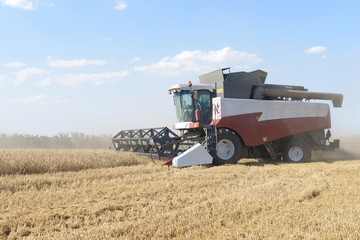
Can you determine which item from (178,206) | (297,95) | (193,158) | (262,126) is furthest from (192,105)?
(178,206)

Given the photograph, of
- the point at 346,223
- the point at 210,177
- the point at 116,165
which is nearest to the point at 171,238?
the point at 346,223

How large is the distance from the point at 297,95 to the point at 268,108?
176cm

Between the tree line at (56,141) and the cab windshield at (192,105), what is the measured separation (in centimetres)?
724

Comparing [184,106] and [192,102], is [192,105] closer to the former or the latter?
[192,102]

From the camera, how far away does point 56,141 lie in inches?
618

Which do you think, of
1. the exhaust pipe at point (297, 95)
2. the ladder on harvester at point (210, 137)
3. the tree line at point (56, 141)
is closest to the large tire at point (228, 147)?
the ladder on harvester at point (210, 137)

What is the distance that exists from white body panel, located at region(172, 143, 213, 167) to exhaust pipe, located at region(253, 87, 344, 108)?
292 cm

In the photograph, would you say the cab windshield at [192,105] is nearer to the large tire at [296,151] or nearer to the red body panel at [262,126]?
the red body panel at [262,126]

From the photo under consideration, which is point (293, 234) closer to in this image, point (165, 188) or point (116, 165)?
point (165, 188)

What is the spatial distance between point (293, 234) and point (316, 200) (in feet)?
4.80

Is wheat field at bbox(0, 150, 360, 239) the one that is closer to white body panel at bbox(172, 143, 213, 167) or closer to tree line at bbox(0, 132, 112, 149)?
white body panel at bbox(172, 143, 213, 167)

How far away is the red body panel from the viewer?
8.66 m

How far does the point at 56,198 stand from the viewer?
4.21 metres

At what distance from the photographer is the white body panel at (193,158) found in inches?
295
